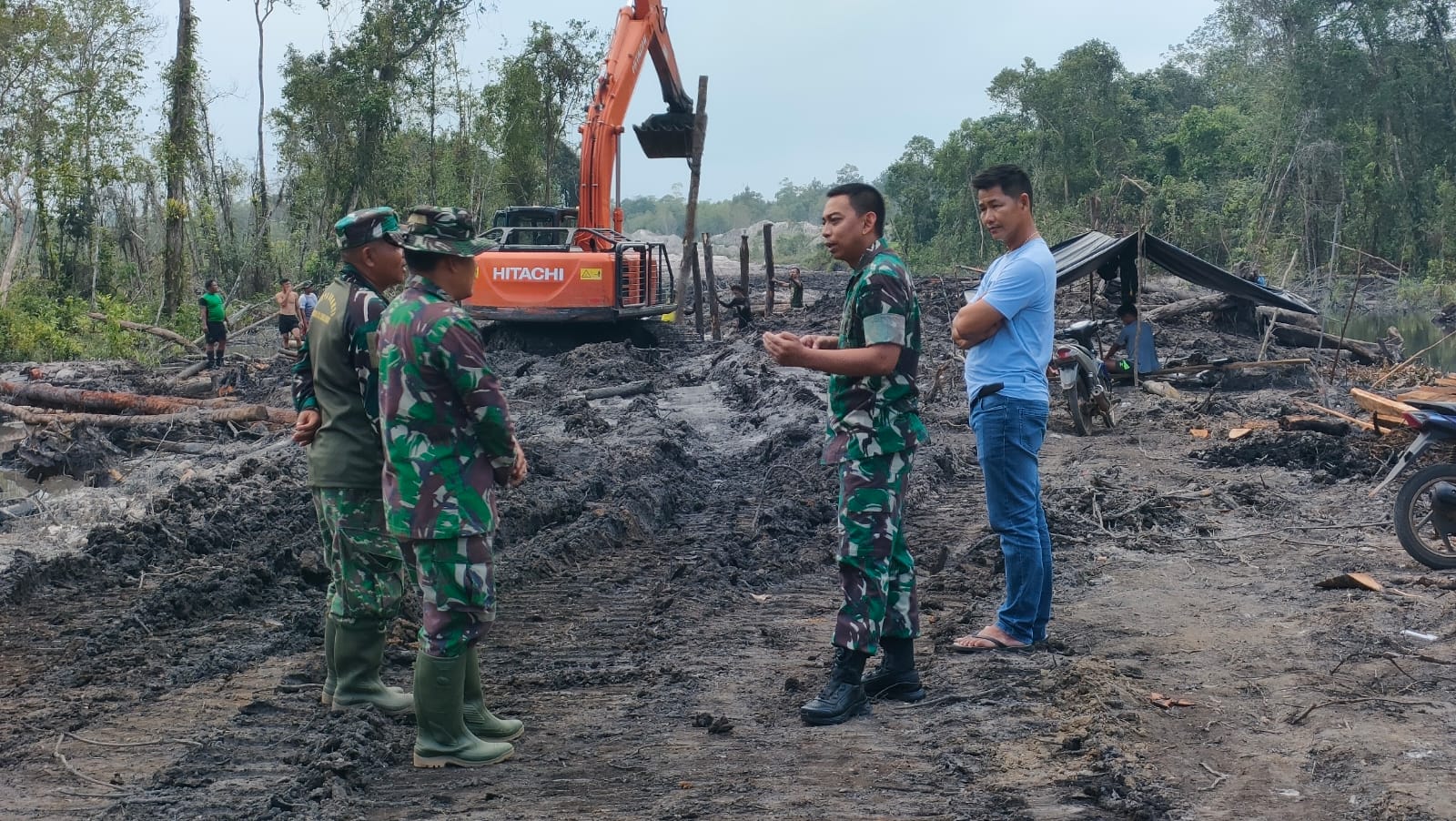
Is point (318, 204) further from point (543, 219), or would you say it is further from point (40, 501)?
point (40, 501)

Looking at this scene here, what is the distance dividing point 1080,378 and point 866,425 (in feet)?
26.0

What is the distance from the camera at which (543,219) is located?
2003 centimetres

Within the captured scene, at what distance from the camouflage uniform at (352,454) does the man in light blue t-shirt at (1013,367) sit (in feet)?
7.37

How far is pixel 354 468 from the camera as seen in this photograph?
449 centimetres

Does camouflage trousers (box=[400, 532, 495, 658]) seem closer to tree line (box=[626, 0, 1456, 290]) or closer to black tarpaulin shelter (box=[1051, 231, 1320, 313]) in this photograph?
black tarpaulin shelter (box=[1051, 231, 1320, 313])

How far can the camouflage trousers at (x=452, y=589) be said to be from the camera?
154 inches

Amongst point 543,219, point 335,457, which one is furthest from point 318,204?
point 335,457

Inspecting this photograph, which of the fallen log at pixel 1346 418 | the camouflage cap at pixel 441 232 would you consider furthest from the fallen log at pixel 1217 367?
the camouflage cap at pixel 441 232

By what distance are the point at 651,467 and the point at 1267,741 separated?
20.4ft

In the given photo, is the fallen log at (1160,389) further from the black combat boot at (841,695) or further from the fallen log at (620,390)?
the black combat boot at (841,695)

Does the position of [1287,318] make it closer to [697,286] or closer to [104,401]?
[697,286]

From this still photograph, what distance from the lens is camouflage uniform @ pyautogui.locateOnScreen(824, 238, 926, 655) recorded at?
4.29 metres

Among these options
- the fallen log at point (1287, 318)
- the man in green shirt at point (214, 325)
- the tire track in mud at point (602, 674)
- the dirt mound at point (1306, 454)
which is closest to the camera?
the tire track in mud at point (602, 674)

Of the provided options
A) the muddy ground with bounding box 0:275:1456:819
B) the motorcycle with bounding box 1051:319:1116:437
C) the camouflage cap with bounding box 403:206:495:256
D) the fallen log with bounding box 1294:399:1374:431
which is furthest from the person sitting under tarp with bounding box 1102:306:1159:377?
the camouflage cap with bounding box 403:206:495:256
